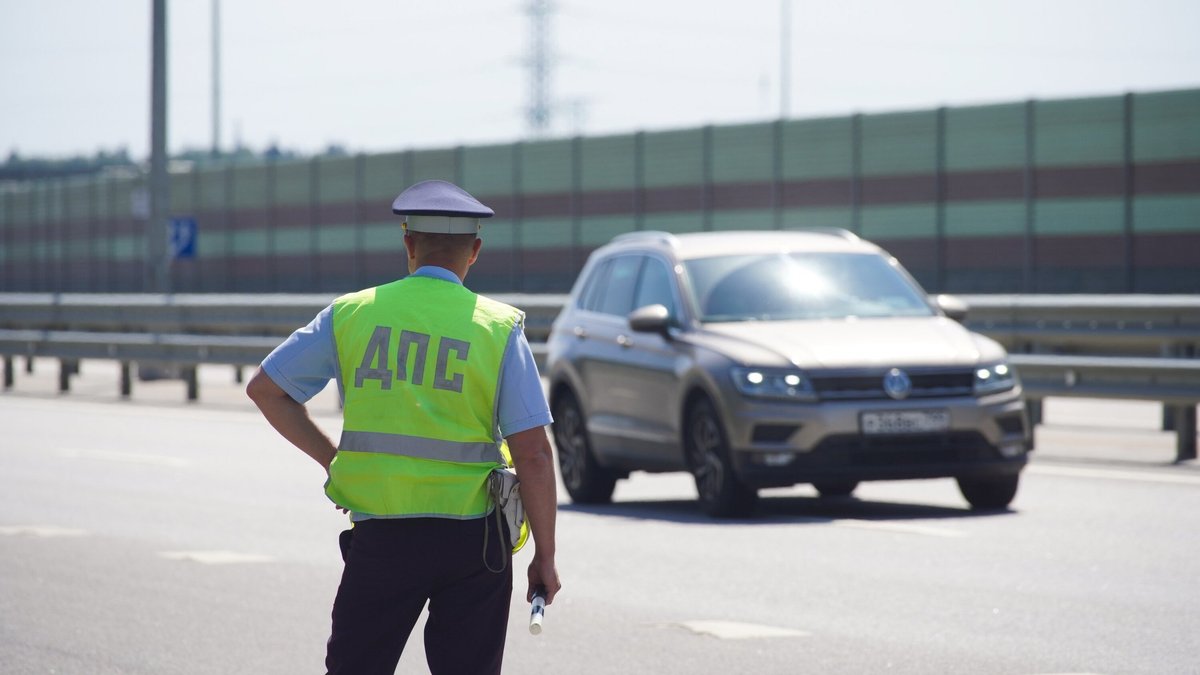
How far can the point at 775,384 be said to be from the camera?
12047mm

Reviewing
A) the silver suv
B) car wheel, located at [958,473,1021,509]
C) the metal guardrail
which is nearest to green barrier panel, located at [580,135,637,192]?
the metal guardrail

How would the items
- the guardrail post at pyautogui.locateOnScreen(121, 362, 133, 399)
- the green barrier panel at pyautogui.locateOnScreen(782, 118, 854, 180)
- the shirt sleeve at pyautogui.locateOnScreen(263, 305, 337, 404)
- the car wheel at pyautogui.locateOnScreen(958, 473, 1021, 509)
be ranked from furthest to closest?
the green barrier panel at pyautogui.locateOnScreen(782, 118, 854, 180) → the guardrail post at pyautogui.locateOnScreen(121, 362, 133, 399) → the car wheel at pyautogui.locateOnScreen(958, 473, 1021, 509) → the shirt sleeve at pyautogui.locateOnScreen(263, 305, 337, 404)

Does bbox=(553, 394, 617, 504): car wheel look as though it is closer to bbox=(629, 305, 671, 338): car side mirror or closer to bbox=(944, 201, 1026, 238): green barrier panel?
bbox=(629, 305, 671, 338): car side mirror

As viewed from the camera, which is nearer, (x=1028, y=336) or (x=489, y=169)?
(x=1028, y=336)

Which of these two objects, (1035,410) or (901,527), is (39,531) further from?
(1035,410)

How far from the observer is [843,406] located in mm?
11930

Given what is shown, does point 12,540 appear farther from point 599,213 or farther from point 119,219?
point 119,219

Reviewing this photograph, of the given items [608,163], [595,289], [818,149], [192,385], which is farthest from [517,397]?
[608,163]

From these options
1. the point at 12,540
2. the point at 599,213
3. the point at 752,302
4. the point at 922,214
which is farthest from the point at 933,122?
the point at 12,540

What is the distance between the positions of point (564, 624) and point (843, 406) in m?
3.61

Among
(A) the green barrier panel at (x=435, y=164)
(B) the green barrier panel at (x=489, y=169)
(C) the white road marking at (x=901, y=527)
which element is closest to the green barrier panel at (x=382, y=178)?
(A) the green barrier panel at (x=435, y=164)

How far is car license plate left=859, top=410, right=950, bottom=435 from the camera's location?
1192 centimetres

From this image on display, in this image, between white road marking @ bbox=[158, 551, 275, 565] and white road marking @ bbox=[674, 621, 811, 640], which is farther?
white road marking @ bbox=[158, 551, 275, 565]

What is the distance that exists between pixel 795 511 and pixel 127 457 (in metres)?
6.97
